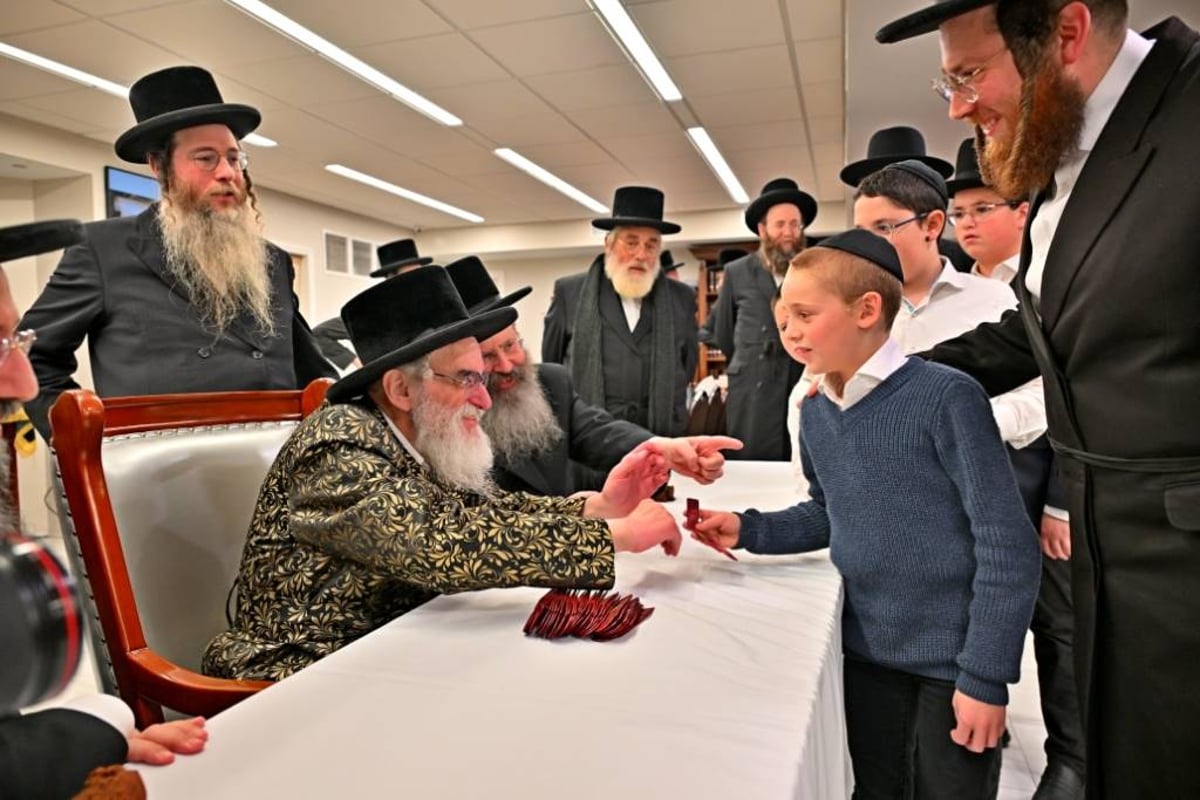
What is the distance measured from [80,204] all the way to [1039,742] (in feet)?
24.7

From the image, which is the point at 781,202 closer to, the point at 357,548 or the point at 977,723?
the point at 977,723

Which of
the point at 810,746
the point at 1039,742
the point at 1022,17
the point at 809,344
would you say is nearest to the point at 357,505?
the point at 810,746

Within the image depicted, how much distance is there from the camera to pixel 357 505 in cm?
123

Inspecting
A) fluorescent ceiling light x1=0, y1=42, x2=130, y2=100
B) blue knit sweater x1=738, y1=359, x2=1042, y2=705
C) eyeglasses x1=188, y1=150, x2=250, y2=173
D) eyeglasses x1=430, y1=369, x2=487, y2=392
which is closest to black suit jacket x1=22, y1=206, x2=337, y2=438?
eyeglasses x1=188, y1=150, x2=250, y2=173

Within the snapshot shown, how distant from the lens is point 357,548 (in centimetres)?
124

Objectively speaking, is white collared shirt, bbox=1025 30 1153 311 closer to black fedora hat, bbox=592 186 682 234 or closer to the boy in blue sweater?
the boy in blue sweater

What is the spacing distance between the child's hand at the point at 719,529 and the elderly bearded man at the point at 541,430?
25 cm

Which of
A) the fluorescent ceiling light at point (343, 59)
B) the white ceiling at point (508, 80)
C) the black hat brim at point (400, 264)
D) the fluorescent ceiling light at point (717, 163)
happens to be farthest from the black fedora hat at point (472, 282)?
the fluorescent ceiling light at point (717, 163)

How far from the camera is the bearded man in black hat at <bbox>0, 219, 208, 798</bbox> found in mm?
718

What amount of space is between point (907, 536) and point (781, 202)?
2.64m

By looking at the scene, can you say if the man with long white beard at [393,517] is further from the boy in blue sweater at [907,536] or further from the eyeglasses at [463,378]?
the boy in blue sweater at [907,536]

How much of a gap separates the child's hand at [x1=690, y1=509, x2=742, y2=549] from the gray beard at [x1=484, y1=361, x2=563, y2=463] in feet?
2.52

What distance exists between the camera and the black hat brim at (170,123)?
2.20m

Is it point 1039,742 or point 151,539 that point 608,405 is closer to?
point 1039,742
